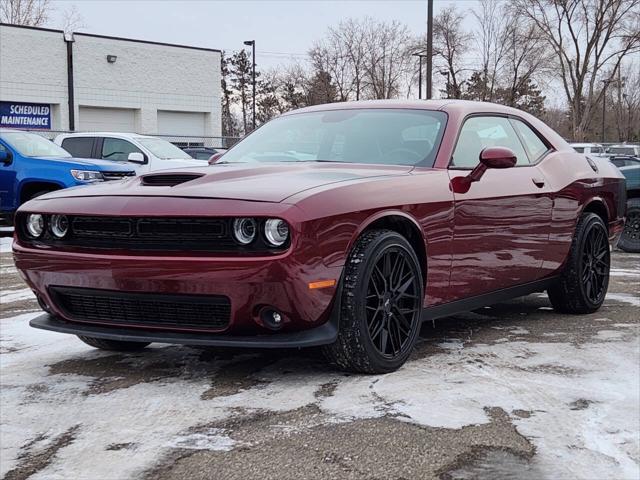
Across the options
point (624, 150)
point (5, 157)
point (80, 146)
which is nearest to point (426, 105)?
point (5, 157)

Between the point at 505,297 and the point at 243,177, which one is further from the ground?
the point at 243,177

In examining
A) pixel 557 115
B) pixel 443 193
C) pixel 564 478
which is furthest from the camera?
pixel 557 115

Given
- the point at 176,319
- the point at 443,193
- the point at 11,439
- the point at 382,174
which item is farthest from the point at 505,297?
the point at 11,439

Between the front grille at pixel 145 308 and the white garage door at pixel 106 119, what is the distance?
28.6m

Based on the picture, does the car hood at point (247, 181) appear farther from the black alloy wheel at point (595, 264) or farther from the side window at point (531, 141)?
the black alloy wheel at point (595, 264)

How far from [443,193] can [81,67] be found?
28404 mm

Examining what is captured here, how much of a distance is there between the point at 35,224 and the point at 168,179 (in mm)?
670

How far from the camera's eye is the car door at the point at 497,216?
14.3 feet

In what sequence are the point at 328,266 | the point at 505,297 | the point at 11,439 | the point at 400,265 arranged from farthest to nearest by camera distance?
the point at 505,297 < the point at 400,265 < the point at 328,266 < the point at 11,439

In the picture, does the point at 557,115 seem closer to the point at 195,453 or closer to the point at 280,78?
the point at 280,78

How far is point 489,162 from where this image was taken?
14.5 feet

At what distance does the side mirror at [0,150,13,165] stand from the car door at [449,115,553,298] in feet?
29.2

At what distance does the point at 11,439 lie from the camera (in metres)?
2.98

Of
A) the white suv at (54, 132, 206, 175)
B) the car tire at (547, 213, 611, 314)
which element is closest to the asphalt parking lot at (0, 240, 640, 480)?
the car tire at (547, 213, 611, 314)
